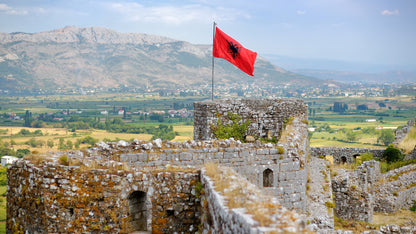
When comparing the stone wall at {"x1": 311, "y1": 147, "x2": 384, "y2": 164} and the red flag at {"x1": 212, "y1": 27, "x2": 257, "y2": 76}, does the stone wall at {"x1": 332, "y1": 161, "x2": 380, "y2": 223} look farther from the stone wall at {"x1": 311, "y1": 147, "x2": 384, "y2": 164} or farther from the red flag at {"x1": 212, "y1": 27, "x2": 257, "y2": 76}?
the stone wall at {"x1": 311, "y1": 147, "x2": 384, "y2": 164}

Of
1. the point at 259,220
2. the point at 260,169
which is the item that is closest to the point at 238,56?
the point at 260,169

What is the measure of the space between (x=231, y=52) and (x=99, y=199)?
13.4 m

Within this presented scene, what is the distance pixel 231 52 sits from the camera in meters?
21.8

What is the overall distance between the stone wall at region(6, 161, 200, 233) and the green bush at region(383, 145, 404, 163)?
35.0 meters

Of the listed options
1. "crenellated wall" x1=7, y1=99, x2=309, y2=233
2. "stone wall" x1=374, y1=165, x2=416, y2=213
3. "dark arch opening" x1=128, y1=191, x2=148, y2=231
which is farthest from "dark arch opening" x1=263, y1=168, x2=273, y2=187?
"stone wall" x1=374, y1=165, x2=416, y2=213

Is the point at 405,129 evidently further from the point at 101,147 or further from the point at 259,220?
the point at 259,220

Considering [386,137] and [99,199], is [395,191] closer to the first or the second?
[99,199]

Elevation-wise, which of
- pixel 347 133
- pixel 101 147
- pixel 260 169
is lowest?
pixel 347 133

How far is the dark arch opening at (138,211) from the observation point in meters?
10.4

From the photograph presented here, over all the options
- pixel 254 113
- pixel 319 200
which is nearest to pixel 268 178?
pixel 319 200

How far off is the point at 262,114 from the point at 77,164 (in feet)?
41.9

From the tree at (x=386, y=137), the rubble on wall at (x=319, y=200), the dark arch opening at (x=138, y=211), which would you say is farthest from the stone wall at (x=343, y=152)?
the dark arch opening at (x=138, y=211)

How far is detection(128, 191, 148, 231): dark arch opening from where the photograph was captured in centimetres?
1036

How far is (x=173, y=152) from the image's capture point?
13.3 m
